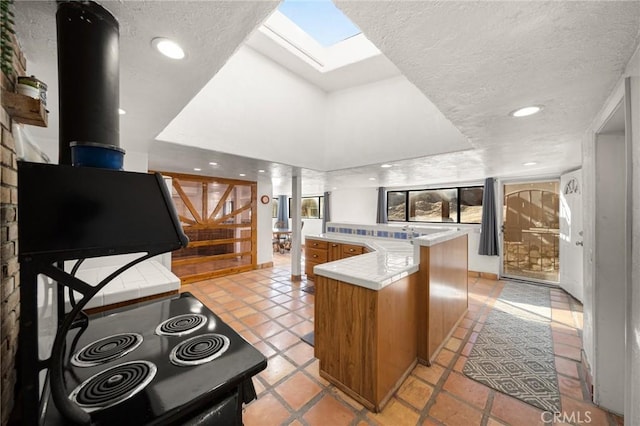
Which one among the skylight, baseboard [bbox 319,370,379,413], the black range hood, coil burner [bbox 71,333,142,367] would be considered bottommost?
baseboard [bbox 319,370,379,413]

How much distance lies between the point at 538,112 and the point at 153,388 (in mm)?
2588

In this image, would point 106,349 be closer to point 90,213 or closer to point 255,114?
point 90,213

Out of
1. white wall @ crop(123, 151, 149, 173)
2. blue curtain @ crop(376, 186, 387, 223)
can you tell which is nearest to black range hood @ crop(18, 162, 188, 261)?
white wall @ crop(123, 151, 149, 173)

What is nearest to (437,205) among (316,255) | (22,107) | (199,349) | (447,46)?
(316,255)

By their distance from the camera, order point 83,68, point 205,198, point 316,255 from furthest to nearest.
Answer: point 205,198 → point 316,255 → point 83,68

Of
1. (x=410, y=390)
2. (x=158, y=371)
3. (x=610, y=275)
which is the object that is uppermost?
(x=610, y=275)

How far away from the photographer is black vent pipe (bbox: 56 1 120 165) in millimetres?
897

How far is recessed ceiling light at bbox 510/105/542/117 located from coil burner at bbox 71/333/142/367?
100 inches

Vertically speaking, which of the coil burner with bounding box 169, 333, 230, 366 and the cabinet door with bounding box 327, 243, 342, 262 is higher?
the coil burner with bounding box 169, 333, 230, 366

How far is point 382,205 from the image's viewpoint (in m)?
6.91

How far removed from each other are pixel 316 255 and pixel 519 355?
312cm

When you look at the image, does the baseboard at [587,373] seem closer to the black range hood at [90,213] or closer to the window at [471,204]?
the black range hood at [90,213]

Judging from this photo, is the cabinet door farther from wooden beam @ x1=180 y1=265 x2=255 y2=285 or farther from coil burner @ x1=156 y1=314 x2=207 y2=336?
coil burner @ x1=156 y1=314 x2=207 y2=336

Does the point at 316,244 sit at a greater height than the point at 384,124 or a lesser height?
lesser
